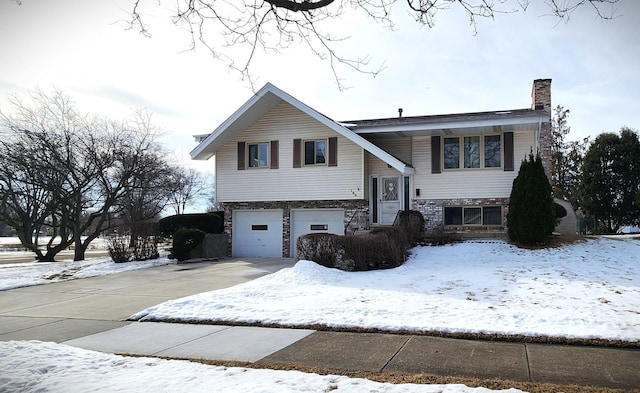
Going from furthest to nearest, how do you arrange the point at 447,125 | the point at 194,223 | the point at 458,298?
the point at 194,223
the point at 447,125
the point at 458,298

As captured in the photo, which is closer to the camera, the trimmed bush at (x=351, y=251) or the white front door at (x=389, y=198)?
the trimmed bush at (x=351, y=251)

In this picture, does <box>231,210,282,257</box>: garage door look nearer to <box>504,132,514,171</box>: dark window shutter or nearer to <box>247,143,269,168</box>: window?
<box>247,143,269,168</box>: window

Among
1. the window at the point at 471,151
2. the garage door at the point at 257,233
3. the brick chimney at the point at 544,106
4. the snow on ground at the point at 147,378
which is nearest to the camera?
the snow on ground at the point at 147,378

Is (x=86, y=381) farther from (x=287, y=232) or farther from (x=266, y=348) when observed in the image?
(x=287, y=232)

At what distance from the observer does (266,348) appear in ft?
21.0

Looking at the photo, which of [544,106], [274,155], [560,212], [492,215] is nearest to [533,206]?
[492,215]

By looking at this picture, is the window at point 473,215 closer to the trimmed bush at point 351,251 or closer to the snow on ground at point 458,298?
the snow on ground at point 458,298

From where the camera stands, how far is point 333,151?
1925cm

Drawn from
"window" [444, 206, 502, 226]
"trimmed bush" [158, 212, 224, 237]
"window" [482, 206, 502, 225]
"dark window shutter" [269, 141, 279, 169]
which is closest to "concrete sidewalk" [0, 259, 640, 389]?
"dark window shutter" [269, 141, 279, 169]

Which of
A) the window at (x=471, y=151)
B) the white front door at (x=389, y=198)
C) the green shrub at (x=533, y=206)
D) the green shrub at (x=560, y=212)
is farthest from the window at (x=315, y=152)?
the green shrub at (x=560, y=212)

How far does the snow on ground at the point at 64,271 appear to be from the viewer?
1368 cm

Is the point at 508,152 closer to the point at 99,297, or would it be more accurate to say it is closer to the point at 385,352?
the point at 385,352

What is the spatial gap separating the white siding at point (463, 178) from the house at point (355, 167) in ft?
0.12

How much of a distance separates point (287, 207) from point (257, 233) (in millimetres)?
1776
